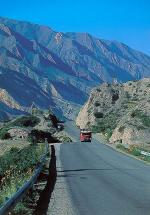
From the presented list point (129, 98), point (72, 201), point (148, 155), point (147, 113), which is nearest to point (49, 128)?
point (147, 113)

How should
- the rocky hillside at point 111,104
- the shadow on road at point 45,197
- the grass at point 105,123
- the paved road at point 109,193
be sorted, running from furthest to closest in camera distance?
the rocky hillside at point 111,104 < the grass at point 105,123 < the shadow on road at point 45,197 < the paved road at point 109,193

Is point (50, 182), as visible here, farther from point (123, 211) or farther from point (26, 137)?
point (26, 137)

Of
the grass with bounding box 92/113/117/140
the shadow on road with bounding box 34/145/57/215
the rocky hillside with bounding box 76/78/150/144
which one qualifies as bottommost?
the shadow on road with bounding box 34/145/57/215

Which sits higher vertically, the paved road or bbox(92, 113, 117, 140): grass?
bbox(92, 113, 117, 140): grass

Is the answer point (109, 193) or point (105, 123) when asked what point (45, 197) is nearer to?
point (109, 193)

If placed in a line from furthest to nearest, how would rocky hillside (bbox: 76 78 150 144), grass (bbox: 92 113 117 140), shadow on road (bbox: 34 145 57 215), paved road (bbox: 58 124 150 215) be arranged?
rocky hillside (bbox: 76 78 150 144)
grass (bbox: 92 113 117 140)
shadow on road (bbox: 34 145 57 215)
paved road (bbox: 58 124 150 215)

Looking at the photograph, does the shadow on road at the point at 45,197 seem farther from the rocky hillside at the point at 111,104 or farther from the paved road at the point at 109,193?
the rocky hillside at the point at 111,104

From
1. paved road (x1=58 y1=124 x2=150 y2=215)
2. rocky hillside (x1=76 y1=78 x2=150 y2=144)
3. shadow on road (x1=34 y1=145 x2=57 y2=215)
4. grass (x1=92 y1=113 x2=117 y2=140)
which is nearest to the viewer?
paved road (x1=58 y1=124 x2=150 y2=215)

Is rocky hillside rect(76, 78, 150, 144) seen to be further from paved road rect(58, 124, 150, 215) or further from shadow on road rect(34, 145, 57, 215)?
shadow on road rect(34, 145, 57, 215)

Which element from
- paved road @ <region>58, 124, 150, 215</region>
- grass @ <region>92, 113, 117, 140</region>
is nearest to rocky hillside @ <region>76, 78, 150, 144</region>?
grass @ <region>92, 113, 117, 140</region>

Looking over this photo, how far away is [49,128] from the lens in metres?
99.9

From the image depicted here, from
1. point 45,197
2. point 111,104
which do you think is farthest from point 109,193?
point 111,104

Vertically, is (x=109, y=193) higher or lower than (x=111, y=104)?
lower

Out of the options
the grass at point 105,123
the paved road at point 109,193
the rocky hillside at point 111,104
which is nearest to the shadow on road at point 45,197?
the paved road at point 109,193
